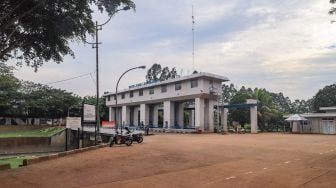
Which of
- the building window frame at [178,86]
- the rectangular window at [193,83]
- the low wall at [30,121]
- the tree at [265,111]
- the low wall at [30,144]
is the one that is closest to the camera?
the rectangular window at [193,83]

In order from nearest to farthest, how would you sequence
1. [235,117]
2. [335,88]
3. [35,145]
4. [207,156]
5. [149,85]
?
[207,156]
[35,145]
[149,85]
[235,117]
[335,88]

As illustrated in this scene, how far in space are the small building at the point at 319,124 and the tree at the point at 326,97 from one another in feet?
73.9

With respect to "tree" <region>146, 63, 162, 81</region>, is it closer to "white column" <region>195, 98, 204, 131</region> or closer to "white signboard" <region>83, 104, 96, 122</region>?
"white column" <region>195, 98, 204, 131</region>

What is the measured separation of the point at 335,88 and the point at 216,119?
107 feet

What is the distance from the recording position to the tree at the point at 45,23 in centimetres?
1562

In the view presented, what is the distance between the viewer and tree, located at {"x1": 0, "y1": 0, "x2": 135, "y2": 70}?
1562 centimetres

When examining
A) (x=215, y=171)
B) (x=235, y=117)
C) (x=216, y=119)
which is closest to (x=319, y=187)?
(x=215, y=171)

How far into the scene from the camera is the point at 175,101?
51844mm

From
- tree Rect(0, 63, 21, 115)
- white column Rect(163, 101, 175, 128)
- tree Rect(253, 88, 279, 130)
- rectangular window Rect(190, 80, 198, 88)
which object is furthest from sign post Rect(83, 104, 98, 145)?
tree Rect(0, 63, 21, 115)

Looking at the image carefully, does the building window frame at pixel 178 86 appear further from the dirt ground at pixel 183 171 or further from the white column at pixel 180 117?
the dirt ground at pixel 183 171

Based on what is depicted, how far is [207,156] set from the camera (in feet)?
58.5

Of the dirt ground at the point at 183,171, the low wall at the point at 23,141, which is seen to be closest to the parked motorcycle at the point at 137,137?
the dirt ground at the point at 183,171

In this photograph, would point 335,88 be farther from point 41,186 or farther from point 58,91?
point 41,186

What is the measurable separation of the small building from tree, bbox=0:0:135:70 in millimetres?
37502
